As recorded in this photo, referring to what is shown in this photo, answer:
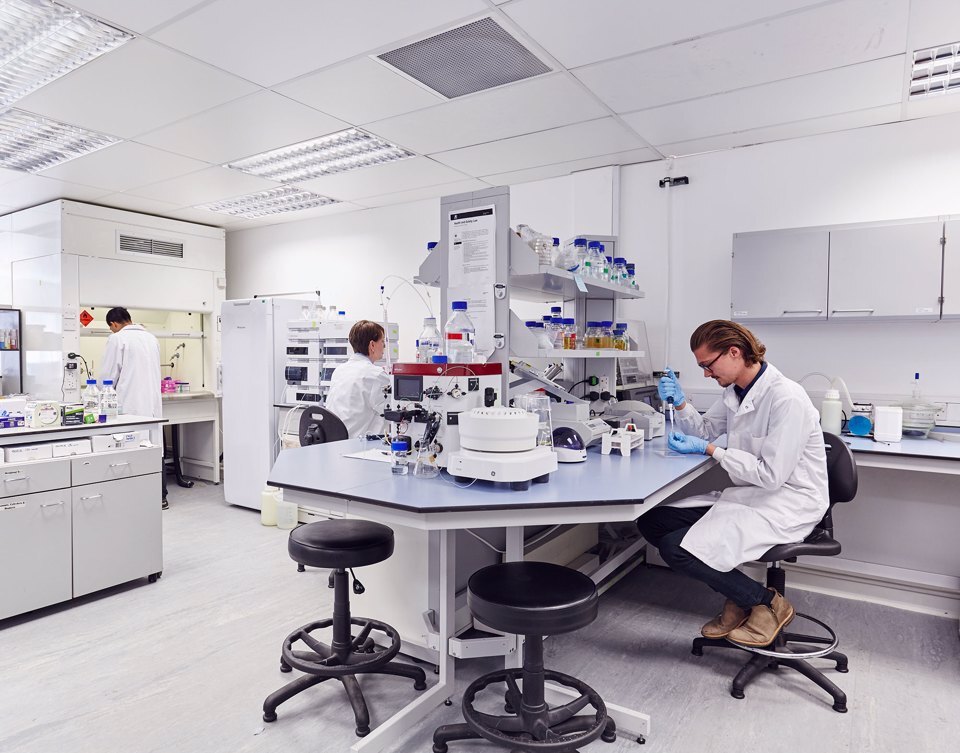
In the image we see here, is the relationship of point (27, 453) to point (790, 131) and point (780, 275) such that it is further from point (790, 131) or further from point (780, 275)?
point (790, 131)

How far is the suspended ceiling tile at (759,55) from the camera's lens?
91.7 inches

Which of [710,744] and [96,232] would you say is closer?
[710,744]

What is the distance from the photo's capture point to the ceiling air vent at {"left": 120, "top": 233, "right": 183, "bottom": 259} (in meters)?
5.31

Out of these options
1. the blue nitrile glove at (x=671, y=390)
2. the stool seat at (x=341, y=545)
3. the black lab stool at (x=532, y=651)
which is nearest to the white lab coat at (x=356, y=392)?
the stool seat at (x=341, y=545)

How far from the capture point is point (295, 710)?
2.16 meters

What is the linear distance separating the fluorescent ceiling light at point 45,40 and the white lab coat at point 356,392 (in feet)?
5.94

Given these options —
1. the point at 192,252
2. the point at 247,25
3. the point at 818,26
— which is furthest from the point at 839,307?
the point at 192,252

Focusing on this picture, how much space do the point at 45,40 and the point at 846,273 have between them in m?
3.87

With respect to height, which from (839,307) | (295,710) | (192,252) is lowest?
(295,710)

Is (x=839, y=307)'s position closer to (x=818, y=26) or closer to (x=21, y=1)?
(x=818, y=26)

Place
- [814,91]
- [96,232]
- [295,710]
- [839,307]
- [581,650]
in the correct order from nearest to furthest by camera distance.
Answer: [295,710], [581,650], [814,91], [839,307], [96,232]

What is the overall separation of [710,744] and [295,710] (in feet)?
4.63

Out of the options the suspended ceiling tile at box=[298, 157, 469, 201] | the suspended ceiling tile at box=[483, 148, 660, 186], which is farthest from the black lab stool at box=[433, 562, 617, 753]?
the suspended ceiling tile at box=[298, 157, 469, 201]

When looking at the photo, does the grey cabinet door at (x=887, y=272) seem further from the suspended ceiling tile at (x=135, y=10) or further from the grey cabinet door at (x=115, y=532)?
the grey cabinet door at (x=115, y=532)
